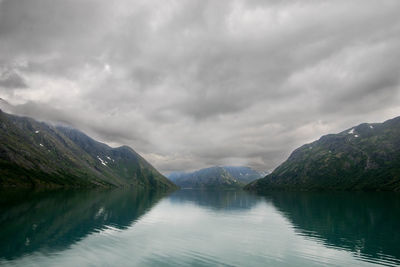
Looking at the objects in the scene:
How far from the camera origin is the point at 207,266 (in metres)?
33.2

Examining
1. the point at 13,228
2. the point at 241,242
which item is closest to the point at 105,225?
the point at 13,228

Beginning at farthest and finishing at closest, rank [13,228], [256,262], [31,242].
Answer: [13,228]
[31,242]
[256,262]

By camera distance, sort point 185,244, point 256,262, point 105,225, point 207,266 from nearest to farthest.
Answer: point 207,266
point 256,262
point 185,244
point 105,225

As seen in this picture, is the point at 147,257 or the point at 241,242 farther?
the point at 241,242

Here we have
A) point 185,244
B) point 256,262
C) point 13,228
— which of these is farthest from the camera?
point 13,228

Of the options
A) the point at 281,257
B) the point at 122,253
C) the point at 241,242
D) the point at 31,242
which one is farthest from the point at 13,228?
the point at 281,257

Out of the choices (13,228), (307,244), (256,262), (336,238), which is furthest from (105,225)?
(336,238)

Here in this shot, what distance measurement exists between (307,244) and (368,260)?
1166cm

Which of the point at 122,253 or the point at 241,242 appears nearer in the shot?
the point at 122,253

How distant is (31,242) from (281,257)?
45327 millimetres

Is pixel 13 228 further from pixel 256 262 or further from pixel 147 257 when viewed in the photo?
pixel 256 262

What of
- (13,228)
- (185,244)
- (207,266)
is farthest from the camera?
(13,228)

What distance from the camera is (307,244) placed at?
1849 inches

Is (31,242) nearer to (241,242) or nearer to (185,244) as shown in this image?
(185,244)
